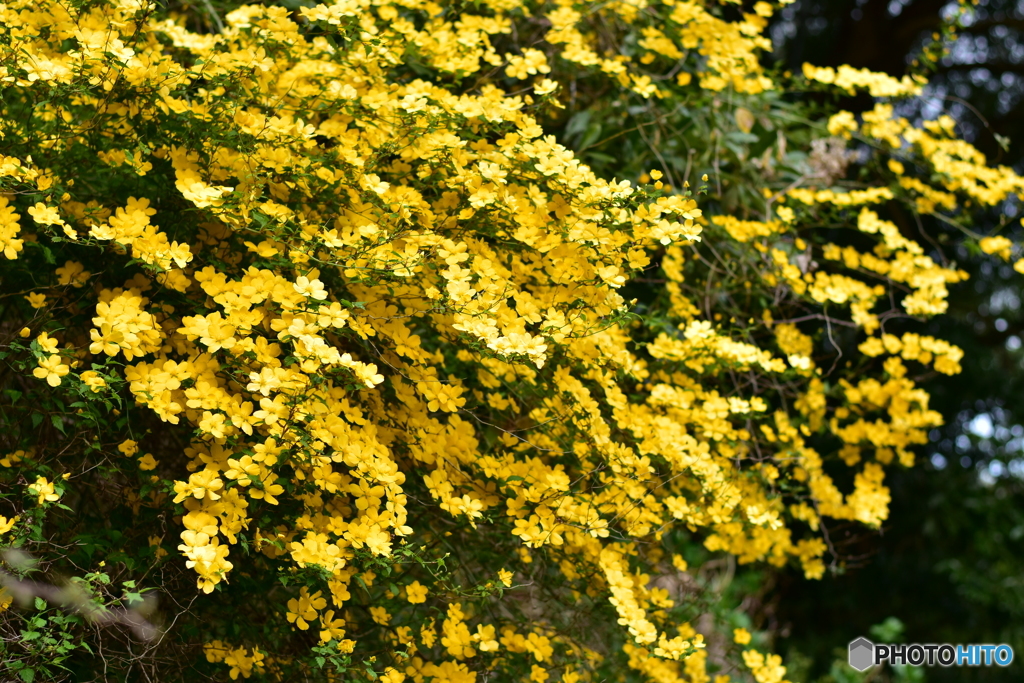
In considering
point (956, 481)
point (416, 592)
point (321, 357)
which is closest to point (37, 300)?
point (321, 357)

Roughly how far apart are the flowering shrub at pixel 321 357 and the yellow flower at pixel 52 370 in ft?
0.03

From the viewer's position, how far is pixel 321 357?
4.06ft

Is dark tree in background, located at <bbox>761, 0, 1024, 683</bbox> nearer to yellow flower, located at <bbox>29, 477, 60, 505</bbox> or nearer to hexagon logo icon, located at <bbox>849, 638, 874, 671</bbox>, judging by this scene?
hexagon logo icon, located at <bbox>849, 638, 874, 671</bbox>

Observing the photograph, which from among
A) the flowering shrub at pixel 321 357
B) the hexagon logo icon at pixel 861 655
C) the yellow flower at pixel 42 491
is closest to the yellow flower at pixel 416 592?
the flowering shrub at pixel 321 357

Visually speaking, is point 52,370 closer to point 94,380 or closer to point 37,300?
point 94,380

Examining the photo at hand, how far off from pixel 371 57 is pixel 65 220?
1.90 feet

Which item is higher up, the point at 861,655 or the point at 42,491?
the point at 42,491

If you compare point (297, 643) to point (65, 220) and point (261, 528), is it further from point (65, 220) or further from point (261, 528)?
point (65, 220)

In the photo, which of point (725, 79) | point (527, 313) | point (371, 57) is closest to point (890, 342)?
point (725, 79)

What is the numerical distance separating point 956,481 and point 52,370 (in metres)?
4.77

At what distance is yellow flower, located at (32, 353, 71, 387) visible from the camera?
49.1 inches

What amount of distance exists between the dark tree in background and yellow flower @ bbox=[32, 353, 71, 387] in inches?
161

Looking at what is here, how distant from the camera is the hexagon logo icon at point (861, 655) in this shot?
161 inches

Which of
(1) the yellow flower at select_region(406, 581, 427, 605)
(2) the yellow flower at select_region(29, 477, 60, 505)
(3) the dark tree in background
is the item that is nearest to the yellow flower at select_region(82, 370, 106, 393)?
(2) the yellow flower at select_region(29, 477, 60, 505)
